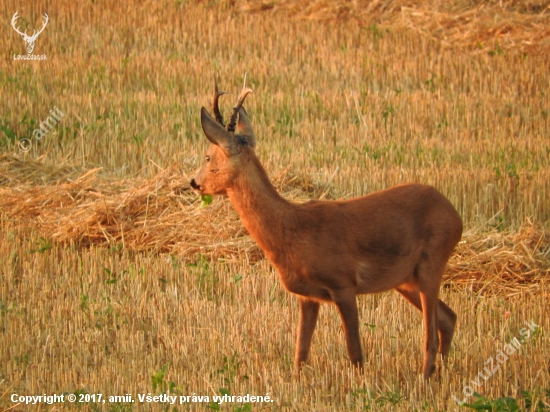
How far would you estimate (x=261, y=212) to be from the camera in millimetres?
6676

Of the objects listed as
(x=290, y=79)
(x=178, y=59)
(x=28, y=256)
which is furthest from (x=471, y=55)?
(x=28, y=256)

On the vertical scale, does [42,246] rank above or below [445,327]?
above

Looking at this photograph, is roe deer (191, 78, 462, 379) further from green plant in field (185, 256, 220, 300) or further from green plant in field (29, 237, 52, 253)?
green plant in field (29, 237, 52, 253)

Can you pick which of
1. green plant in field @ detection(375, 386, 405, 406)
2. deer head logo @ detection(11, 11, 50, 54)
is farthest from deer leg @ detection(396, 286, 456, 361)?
deer head logo @ detection(11, 11, 50, 54)

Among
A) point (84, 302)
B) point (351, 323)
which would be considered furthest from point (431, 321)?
point (84, 302)

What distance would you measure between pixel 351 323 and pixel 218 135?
68.3 inches

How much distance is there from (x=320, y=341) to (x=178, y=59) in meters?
11.1

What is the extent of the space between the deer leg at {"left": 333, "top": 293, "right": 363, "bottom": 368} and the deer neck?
58 centimetres

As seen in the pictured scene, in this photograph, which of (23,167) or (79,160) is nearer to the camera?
(23,167)

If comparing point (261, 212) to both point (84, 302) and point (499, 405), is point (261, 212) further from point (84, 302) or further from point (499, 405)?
point (84, 302)

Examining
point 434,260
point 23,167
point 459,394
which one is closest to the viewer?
point 459,394

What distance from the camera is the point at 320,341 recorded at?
25.0 ft

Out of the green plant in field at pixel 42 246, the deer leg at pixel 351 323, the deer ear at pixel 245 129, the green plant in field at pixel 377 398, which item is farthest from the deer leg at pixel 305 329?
the green plant in field at pixel 42 246

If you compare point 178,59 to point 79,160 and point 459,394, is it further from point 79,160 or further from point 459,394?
point 459,394
